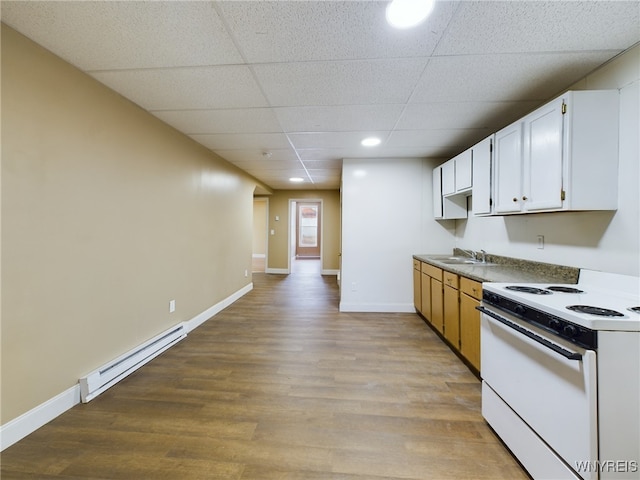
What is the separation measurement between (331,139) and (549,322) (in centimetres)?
269

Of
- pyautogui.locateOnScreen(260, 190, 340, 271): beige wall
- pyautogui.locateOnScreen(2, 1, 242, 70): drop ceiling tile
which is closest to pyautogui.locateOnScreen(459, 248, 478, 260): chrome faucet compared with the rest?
pyautogui.locateOnScreen(2, 1, 242, 70): drop ceiling tile

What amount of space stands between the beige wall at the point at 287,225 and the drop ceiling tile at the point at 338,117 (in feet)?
14.8

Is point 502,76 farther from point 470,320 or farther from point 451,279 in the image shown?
point 470,320

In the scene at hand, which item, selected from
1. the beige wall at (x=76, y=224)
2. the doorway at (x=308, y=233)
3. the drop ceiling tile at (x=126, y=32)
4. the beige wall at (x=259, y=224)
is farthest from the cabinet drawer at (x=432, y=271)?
Answer: the doorway at (x=308, y=233)

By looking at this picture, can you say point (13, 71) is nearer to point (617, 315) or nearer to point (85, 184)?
point (85, 184)

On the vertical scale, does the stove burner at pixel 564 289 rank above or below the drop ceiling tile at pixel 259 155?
below

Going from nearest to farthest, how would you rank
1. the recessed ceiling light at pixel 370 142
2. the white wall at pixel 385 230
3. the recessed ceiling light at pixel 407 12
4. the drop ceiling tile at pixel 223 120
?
the recessed ceiling light at pixel 407 12, the drop ceiling tile at pixel 223 120, the recessed ceiling light at pixel 370 142, the white wall at pixel 385 230


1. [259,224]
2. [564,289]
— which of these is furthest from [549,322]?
[259,224]

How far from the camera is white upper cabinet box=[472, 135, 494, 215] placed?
2562 mm

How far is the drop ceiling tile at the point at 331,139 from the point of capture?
303 centimetres

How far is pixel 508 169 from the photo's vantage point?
2279 mm

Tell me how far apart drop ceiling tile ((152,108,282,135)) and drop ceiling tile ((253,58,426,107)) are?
12.7 inches

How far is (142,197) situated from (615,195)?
11.8 ft

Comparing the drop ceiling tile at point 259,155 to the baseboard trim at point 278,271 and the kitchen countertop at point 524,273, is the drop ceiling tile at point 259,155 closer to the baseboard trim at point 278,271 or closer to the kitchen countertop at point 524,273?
the kitchen countertop at point 524,273
